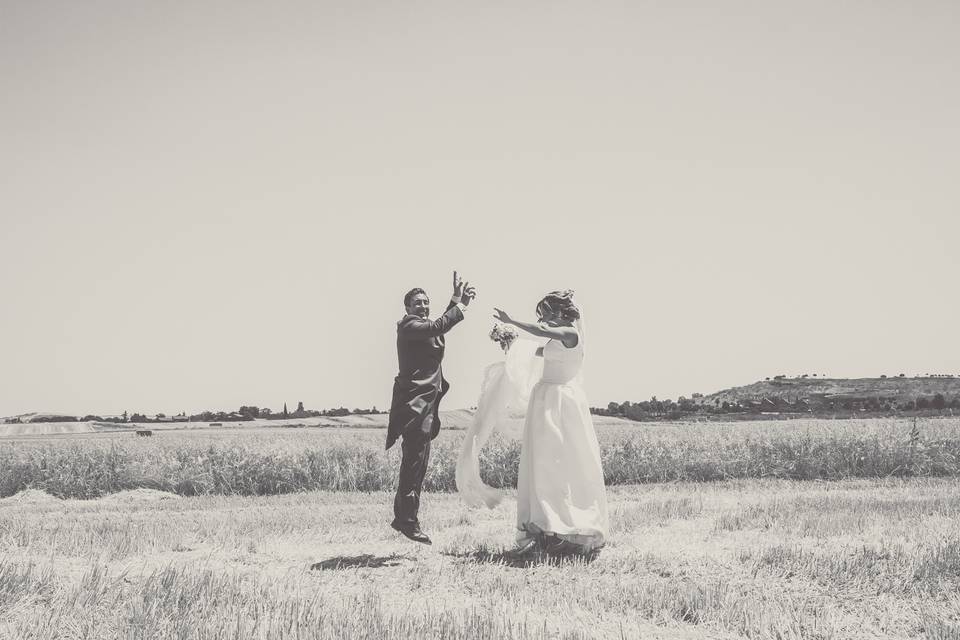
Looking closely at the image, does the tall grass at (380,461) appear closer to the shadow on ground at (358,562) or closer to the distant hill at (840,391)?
the shadow on ground at (358,562)

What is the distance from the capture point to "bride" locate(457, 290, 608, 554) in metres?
7.77

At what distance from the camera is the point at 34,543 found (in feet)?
27.6

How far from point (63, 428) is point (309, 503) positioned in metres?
33.9

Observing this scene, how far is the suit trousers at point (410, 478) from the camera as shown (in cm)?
796

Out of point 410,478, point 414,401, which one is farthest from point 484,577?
point 414,401

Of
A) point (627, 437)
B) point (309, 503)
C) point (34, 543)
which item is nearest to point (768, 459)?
point (627, 437)

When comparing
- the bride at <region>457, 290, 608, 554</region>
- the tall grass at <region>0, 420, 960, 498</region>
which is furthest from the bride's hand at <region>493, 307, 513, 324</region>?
the tall grass at <region>0, 420, 960, 498</region>

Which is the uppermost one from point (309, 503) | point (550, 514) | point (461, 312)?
point (461, 312)

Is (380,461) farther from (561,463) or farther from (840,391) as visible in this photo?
(840,391)

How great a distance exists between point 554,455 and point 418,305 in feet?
7.20

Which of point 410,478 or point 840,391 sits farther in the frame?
point 840,391

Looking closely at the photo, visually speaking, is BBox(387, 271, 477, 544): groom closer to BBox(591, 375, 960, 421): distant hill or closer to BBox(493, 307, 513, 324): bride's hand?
BBox(493, 307, 513, 324): bride's hand

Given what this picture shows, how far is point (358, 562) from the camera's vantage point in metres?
7.55

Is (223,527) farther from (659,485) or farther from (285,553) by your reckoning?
(659,485)
